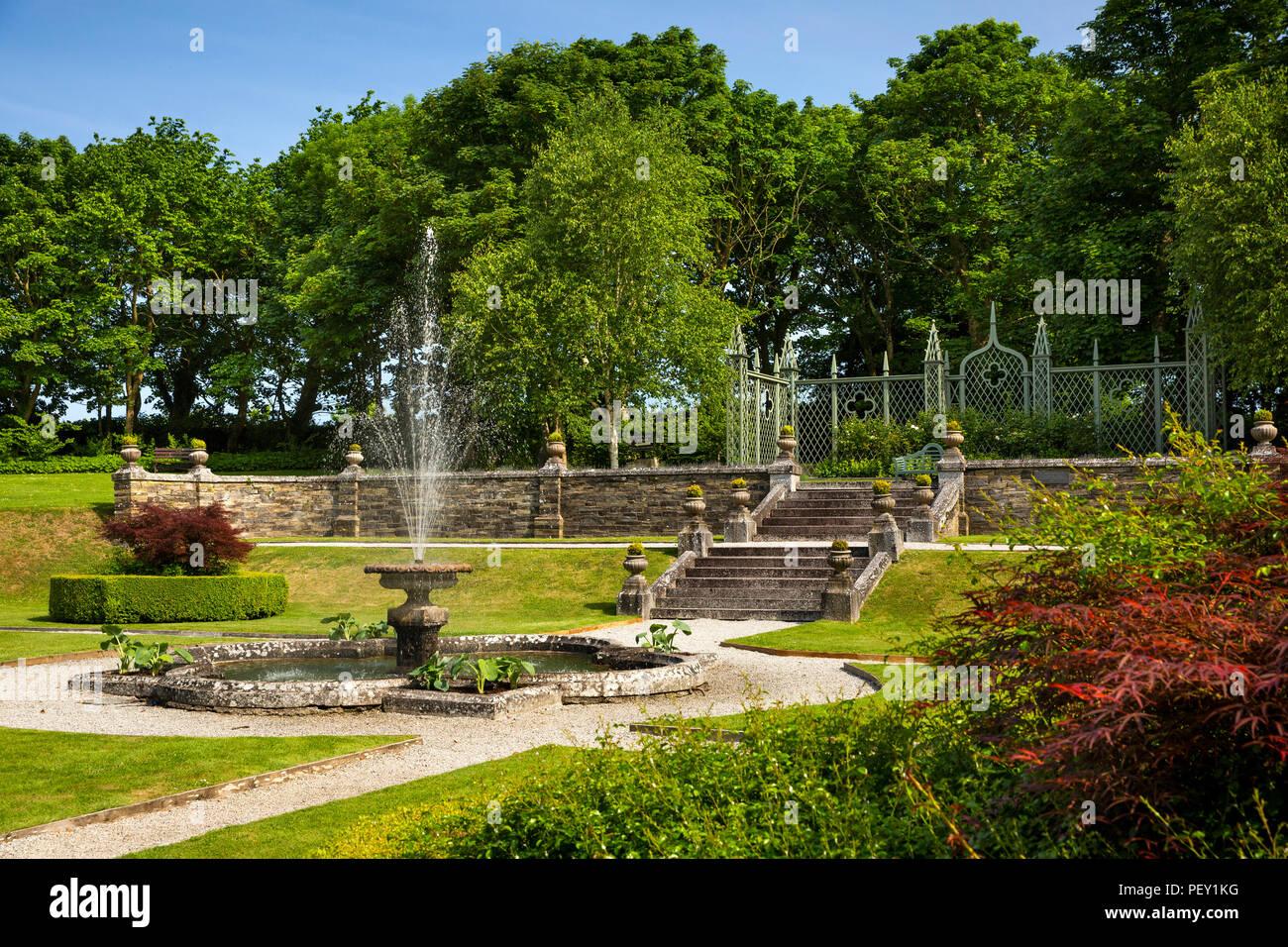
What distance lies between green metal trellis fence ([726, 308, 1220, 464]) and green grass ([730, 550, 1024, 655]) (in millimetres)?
8936

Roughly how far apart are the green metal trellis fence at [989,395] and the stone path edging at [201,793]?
19.1 metres

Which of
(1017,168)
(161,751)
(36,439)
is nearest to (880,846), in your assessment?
(161,751)

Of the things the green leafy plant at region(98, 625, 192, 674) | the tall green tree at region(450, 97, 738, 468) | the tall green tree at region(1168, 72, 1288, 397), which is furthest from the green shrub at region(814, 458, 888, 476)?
the green leafy plant at region(98, 625, 192, 674)

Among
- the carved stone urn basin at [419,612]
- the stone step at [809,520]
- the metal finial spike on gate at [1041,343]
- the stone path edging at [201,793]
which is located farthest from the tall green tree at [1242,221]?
the stone path edging at [201,793]

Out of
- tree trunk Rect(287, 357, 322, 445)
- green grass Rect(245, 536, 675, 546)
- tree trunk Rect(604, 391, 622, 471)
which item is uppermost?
tree trunk Rect(287, 357, 322, 445)

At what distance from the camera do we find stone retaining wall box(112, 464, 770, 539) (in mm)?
25609

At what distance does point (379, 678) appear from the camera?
37.4ft

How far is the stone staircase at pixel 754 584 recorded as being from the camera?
17.8 m

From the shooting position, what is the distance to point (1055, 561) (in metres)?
4.74

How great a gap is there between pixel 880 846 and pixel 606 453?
2866 cm

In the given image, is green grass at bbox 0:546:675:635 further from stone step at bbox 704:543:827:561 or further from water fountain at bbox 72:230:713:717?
water fountain at bbox 72:230:713:717

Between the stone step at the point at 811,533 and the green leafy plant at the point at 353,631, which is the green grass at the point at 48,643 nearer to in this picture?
the green leafy plant at the point at 353,631

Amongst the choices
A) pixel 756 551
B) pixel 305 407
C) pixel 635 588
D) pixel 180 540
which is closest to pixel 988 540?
pixel 635 588

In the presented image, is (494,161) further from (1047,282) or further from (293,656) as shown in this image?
(293,656)
